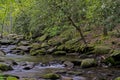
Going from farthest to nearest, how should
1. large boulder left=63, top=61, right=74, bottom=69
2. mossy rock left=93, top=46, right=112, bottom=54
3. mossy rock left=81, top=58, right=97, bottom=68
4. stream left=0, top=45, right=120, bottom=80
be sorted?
mossy rock left=93, top=46, right=112, bottom=54 < large boulder left=63, top=61, right=74, bottom=69 < mossy rock left=81, top=58, right=97, bottom=68 < stream left=0, top=45, right=120, bottom=80

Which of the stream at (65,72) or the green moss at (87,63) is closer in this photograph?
the stream at (65,72)

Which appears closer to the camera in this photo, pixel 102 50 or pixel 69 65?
pixel 69 65

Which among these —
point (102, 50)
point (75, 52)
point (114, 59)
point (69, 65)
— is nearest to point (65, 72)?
point (69, 65)

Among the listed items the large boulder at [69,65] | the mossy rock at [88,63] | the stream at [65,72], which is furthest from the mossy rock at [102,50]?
the stream at [65,72]

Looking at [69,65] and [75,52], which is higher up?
[75,52]

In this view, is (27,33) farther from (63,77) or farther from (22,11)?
(63,77)

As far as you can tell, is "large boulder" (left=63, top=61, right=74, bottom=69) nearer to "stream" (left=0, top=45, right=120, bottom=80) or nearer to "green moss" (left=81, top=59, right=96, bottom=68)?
"stream" (left=0, top=45, right=120, bottom=80)

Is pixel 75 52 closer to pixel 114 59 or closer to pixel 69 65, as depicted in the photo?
pixel 69 65

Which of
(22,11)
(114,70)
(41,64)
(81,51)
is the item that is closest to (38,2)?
(81,51)

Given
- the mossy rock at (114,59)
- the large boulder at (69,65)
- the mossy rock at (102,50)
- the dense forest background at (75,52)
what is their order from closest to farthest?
the dense forest background at (75,52), the mossy rock at (114,59), the large boulder at (69,65), the mossy rock at (102,50)

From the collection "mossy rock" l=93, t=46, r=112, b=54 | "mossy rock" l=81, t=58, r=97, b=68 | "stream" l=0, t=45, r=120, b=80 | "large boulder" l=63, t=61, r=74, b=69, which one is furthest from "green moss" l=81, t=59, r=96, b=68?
"mossy rock" l=93, t=46, r=112, b=54

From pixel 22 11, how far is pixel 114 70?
26767 millimetres

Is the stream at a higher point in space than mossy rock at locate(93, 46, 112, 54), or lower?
lower

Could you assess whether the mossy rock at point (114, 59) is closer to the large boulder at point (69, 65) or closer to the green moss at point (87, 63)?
the green moss at point (87, 63)
